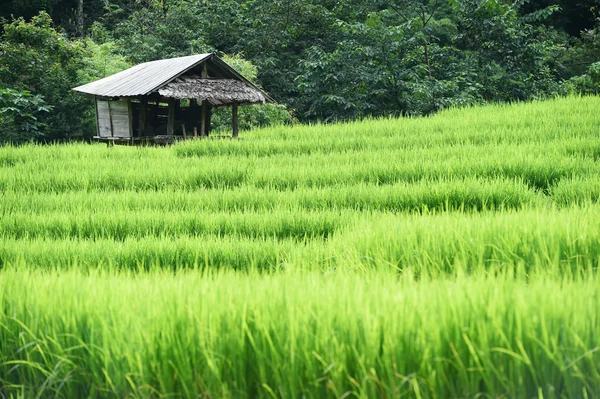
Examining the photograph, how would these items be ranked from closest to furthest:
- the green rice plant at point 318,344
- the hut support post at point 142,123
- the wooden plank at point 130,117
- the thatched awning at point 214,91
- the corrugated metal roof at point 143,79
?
the green rice plant at point 318,344 < the corrugated metal roof at point 143,79 < the thatched awning at point 214,91 < the hut support post at point 142,123 < the wooden plank at point 130,117

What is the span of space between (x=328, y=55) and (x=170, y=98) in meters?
6.46

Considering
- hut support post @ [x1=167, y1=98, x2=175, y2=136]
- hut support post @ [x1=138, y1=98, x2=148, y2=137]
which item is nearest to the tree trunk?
hut support post @ [x1=138, y1=98, x2=148, y2=137]

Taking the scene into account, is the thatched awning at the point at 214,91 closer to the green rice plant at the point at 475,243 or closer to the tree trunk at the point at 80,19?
the green rice plant at the point at 475,243

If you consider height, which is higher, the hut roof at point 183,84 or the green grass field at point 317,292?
the hut roof at point 183,84

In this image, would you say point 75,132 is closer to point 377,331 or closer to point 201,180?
point 201,180

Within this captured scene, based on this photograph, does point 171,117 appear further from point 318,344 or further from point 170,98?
point 318,344

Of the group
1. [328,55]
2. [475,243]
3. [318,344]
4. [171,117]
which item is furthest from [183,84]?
[318,344]

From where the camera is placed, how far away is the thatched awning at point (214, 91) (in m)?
14.9

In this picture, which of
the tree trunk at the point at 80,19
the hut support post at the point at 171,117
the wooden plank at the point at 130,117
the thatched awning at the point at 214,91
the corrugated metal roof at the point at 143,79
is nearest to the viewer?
the corrugated metal roof at the point at 143,79

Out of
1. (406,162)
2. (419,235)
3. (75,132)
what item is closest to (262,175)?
(406,162)

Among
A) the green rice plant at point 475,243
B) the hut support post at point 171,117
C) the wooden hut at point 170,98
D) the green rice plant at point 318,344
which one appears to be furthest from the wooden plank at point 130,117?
the green rice plant at point 318,344

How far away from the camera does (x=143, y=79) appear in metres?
15.9

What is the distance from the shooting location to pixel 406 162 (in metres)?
6.86

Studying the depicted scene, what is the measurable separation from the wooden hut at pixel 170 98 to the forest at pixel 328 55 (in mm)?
2316
